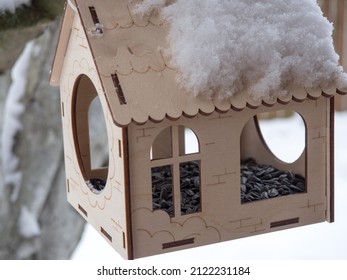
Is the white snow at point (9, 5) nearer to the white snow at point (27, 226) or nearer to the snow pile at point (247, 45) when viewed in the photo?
the snow pile at point (247, 45)

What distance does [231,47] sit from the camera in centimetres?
117

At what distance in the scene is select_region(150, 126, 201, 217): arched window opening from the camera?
3.87 feet

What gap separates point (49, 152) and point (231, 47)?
178 cm

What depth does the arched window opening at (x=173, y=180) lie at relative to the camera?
3.87 feet

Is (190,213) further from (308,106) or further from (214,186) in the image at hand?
(308,106)

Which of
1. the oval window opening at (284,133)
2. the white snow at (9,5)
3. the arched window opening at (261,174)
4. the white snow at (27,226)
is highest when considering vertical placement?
Result: the white snow at (9,5)

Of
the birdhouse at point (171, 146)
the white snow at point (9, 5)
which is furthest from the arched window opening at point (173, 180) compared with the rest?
the white snow at point (9, 5)

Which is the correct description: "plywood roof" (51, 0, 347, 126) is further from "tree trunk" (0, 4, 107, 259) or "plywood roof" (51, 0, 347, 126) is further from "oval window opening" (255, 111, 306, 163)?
"oval window opening" (255, 111, 306, 163)

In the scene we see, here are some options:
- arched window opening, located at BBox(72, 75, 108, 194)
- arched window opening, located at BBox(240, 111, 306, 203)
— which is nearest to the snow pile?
arched window opening, located at BBox(240, 111, 306, 203)

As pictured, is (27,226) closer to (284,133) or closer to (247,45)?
(284,133)

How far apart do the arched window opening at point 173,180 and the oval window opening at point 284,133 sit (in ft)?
5.62

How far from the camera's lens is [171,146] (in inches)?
48.1

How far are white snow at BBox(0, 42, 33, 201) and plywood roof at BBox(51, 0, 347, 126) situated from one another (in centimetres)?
157

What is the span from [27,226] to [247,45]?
1.77 m
